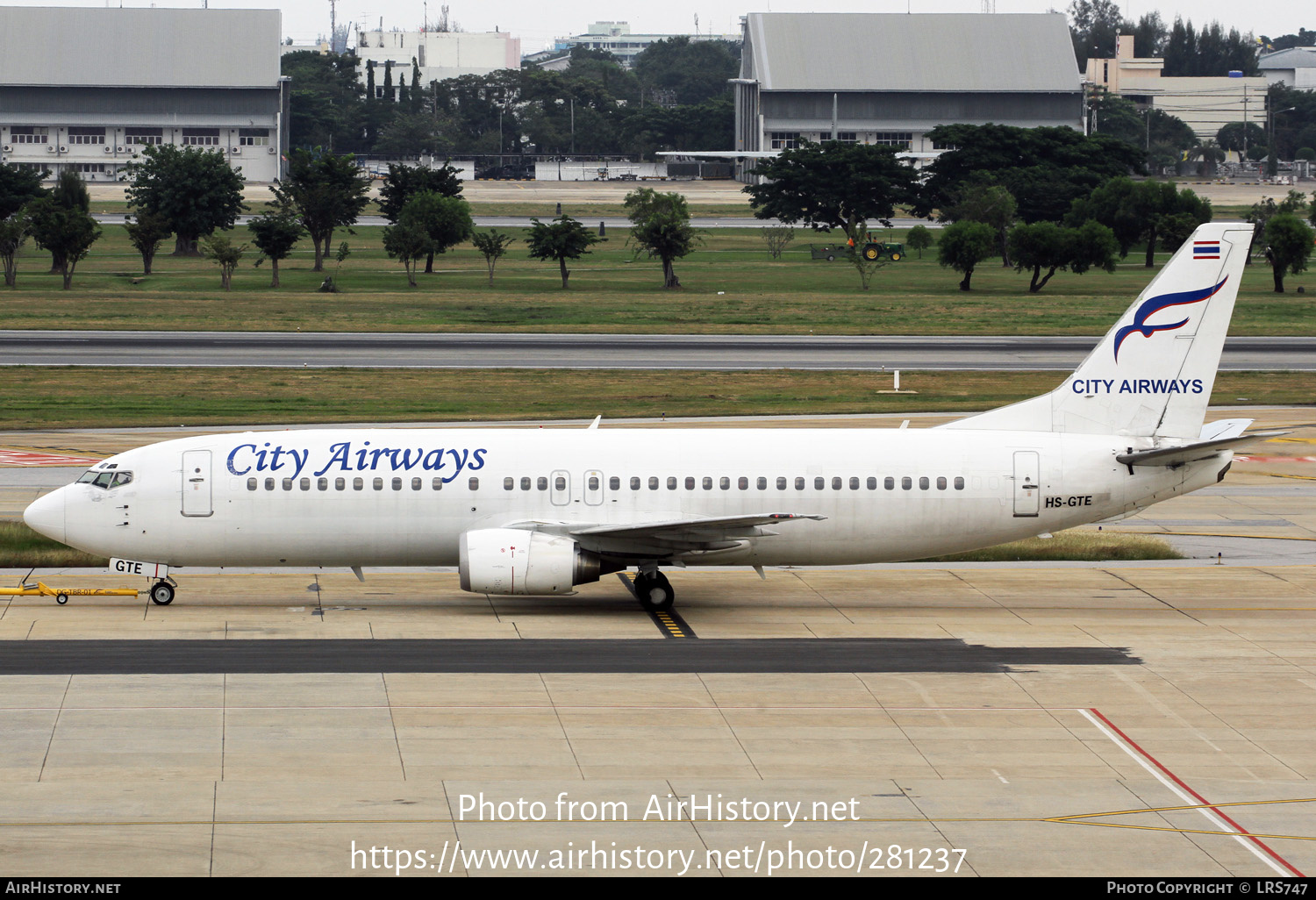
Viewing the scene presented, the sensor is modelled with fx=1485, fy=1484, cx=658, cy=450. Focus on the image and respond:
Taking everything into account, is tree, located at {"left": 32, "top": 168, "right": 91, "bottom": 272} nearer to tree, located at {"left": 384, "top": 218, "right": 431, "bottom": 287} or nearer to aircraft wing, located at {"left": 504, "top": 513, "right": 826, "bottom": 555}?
tree, located at {"left": 384, "top": 218, "right": 431, "bottom": 287}

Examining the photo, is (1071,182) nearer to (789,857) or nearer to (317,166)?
(317,166)

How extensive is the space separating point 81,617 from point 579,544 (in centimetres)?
1074

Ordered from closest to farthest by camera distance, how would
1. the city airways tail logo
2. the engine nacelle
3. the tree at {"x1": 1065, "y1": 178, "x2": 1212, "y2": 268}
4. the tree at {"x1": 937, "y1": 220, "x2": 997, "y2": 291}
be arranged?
the engine nacelle → the city airways tail logo → the tree at {"x1": 937, "y1": 220, "x2": 997, "y2": 291} → the tree at {"x1": 1065, "y1": 178, "x2": 1212, "y2": 268}

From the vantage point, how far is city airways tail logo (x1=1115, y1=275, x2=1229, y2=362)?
110 ft

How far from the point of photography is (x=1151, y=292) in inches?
1336

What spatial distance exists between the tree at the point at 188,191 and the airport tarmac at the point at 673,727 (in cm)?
10310

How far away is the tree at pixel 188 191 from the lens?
436 ft

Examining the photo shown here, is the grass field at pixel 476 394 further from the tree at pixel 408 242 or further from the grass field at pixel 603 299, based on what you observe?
the tree at pixel 408 242

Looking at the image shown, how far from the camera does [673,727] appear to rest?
2492cm

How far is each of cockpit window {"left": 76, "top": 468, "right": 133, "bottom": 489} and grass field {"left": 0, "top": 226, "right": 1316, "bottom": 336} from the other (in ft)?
187

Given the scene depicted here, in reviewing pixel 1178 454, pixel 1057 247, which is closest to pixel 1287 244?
pixel 1057 247

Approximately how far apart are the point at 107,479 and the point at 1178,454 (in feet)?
77.1

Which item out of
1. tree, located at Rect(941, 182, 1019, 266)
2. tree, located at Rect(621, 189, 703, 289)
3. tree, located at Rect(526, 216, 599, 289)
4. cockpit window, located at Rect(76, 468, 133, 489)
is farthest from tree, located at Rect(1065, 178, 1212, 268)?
cockpit window, located at Rect(76, 468, 133, 489)
